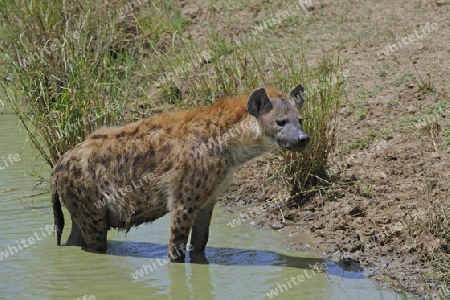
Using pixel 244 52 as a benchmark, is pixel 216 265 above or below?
below

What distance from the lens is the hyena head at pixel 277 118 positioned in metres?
7.26

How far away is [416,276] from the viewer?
22.0ft

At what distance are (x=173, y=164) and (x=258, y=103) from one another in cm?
87

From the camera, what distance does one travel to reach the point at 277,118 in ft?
24.1

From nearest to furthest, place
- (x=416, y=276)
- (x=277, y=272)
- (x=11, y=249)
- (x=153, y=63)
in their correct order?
(x=416, y=276) < (x=277, y=272) < (x=11, y=249) < (x=153, y=63)

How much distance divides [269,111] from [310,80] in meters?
1.74

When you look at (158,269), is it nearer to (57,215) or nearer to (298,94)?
(57,215)

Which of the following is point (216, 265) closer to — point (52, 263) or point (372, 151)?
point (52, 263)

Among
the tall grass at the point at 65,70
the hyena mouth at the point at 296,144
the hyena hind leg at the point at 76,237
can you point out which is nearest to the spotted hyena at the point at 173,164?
the hyena mouth at the point at 296,144

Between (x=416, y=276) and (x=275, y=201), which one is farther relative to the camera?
(x=275, y=201)

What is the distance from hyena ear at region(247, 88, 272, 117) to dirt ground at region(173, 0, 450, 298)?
129cm

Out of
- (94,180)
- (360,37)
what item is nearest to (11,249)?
(94,180)

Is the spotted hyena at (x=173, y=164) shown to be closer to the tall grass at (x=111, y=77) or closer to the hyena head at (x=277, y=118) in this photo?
the hyena head at (x=277, y=118)

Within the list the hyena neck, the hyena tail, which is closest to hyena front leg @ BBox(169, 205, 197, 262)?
the hyena neck
